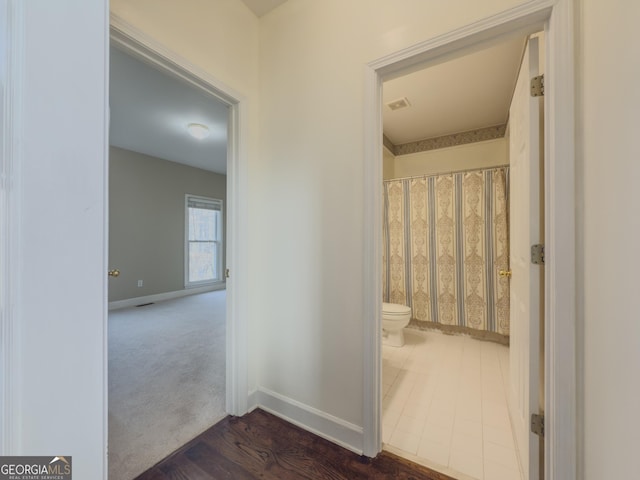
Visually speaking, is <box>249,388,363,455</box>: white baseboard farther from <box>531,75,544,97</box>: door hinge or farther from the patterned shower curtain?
the patterned shower curtain

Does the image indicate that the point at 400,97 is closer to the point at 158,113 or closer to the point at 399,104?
the point at 399,104

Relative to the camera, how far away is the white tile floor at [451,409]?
1.34 meters

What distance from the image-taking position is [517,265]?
144cm

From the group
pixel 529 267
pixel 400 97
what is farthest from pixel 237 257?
pixel 400 97

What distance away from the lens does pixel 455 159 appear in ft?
11.5

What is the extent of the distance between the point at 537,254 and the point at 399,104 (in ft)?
7.32

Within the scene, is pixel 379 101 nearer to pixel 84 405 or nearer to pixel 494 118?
pixel 84 405

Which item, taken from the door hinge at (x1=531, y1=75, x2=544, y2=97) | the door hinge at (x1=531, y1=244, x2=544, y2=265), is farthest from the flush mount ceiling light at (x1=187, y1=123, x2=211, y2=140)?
the door hinge at (x1=531, y1=244, x2=544, y2=265)

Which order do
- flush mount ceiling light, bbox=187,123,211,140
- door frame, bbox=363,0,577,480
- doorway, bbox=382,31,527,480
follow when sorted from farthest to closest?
flush mount ceiling light, bbox=187,123,211,140 → doorway, bbox=382,31,527,480 → door frame, bbox=363,0,577,480

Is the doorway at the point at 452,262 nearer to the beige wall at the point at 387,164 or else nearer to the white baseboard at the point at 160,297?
the beige wall at the point at 387,164

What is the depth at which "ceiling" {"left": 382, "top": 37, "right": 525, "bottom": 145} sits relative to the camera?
7.05 feet

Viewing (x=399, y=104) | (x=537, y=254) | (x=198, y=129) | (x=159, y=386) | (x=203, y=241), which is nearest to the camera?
(x=537, y=254)

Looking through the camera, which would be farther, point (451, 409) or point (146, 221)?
point (146, 221)

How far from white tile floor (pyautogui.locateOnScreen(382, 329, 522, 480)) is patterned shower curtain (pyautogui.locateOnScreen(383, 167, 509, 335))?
465 mm
